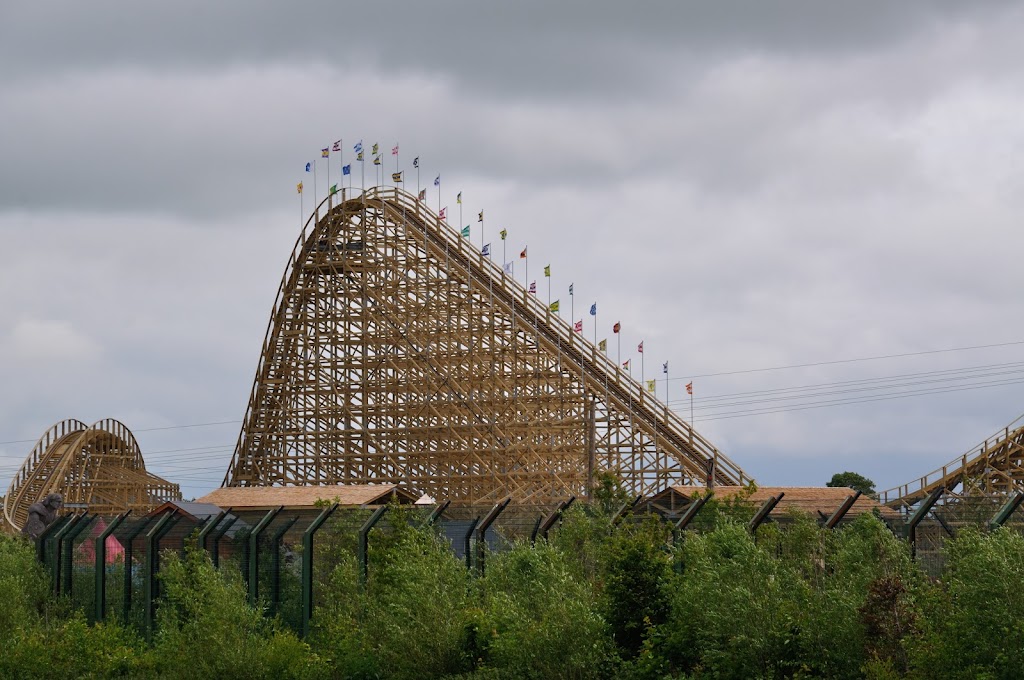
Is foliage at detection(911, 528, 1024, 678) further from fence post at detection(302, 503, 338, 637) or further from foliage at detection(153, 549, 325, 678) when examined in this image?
fence post at detection(302, 503, 338, 637)

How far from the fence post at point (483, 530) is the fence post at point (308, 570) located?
6.03 feet

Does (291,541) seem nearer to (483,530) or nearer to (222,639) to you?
(222,639)

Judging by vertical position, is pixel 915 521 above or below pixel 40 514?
below

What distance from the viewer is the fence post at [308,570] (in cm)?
1770

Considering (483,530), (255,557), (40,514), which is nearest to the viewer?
(483,530)

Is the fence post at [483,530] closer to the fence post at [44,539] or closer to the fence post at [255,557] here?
the fence post at [255,557]

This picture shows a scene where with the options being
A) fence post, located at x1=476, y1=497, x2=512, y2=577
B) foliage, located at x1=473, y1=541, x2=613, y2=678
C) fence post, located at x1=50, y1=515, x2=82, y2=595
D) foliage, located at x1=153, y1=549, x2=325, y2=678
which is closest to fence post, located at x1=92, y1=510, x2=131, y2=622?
fence post, located at x1=50, y1=515, x2=82, y2=595

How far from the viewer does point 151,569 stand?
19.1m

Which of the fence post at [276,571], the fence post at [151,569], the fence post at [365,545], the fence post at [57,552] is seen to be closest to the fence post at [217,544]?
the fence post at [151,569]

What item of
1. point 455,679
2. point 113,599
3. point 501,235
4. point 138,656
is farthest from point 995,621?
point 501,235

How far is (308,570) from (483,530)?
2254 mm

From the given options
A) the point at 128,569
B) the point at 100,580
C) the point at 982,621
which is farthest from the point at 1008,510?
the point at 100,580

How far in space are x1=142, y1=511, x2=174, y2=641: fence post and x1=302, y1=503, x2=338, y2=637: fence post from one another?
2.43 metres

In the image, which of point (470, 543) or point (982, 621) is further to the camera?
point (470, 543)
